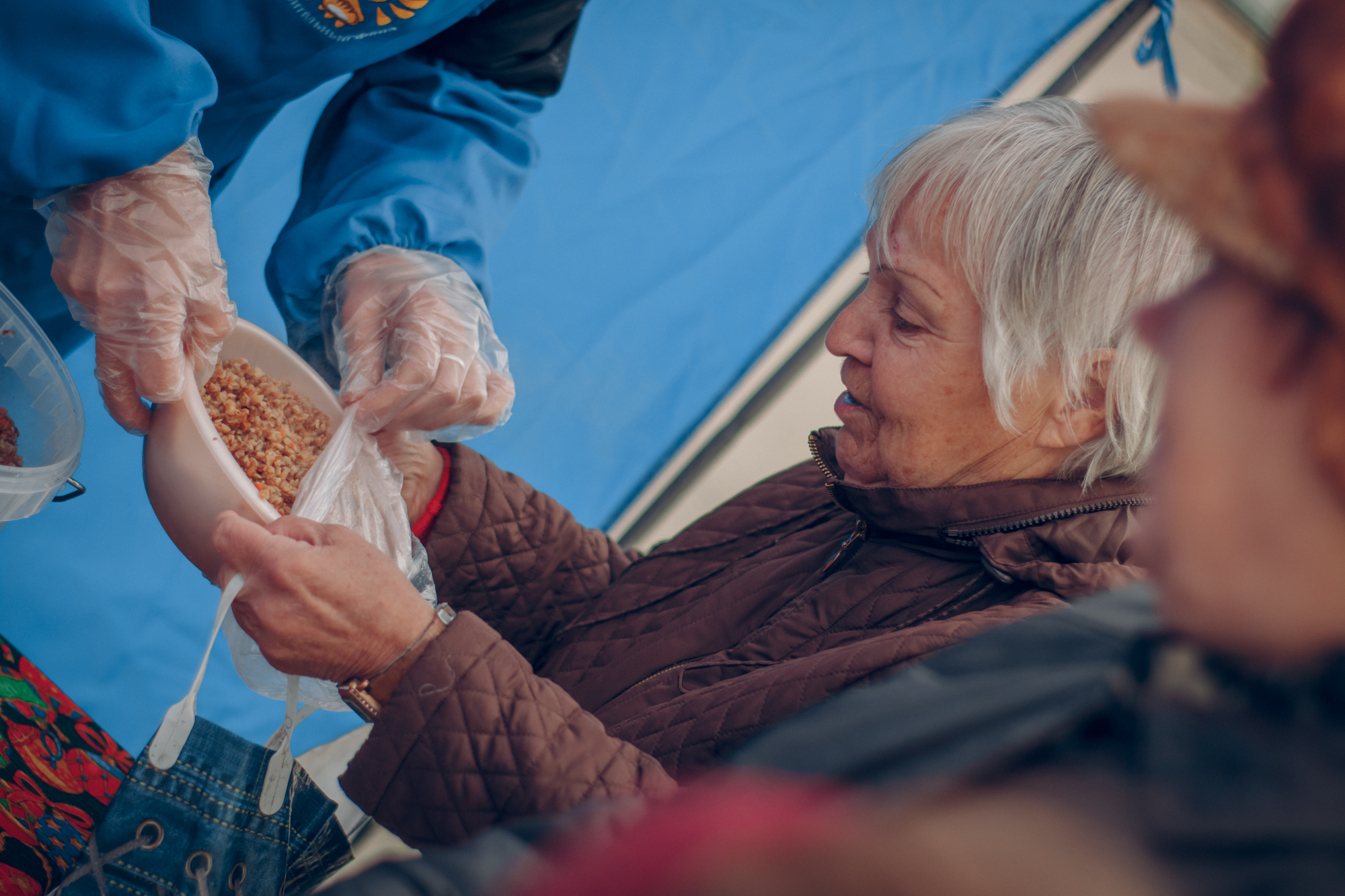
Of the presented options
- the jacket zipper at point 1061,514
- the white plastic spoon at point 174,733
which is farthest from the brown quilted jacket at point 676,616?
the white plastic spoon at point 174,733

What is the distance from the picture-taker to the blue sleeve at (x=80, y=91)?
64cm

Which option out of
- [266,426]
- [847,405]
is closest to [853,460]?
[847,405]

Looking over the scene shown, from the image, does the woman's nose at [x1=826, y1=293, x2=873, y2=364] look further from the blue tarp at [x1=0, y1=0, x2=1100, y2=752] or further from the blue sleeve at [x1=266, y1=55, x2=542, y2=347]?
the blue tarp at [x1=0, y1=0, x2=1100, y2=752]

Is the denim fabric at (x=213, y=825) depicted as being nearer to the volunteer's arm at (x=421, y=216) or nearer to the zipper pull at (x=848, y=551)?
the volunteer's arm at (x=421, y=216)

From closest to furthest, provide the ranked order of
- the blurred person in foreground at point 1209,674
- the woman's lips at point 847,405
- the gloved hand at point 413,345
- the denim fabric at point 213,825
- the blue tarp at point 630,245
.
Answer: the blurred person in foreground at point 1209,674 < the denim fabric at point 213,825 < the gloved hand at point 413,345 < the woman's lips at point 847,405 < the blue tarp at point 630,245

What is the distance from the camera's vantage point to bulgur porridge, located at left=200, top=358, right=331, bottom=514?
75 cm

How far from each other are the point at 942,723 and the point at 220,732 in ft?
2.12

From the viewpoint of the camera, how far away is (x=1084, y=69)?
5.86 ft

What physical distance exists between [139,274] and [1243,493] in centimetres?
79

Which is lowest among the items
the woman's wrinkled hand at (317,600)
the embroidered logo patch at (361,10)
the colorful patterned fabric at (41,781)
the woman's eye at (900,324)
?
the colorful patterned fabric at (41,781)

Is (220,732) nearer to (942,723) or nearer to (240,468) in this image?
(240,468)

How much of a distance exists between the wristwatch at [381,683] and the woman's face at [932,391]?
1.73ft

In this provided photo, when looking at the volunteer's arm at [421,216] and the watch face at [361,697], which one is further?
the volunteer's arm at [421,216]

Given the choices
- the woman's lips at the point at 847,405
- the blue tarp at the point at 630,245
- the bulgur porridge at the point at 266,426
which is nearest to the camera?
the bulgur porridge at the point at 266,426
